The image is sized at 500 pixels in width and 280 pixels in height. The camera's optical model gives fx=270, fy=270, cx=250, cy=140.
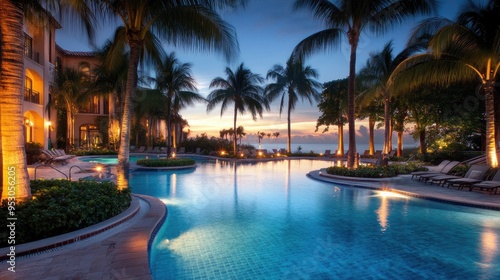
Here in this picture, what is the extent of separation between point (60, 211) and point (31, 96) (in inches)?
806

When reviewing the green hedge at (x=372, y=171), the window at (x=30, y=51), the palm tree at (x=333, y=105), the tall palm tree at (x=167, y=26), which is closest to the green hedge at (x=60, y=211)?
the tall palm tree at (x=167, y=26)

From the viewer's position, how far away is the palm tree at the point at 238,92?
2667 cm

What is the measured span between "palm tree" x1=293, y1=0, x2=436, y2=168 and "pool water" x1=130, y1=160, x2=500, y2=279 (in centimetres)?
629

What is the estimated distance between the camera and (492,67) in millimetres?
11766

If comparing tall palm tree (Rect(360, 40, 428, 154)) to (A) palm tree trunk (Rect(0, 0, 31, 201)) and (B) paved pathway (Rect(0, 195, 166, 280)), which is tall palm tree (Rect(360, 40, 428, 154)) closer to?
(B) paved pathway (Rect(0, 195, 166, 280))

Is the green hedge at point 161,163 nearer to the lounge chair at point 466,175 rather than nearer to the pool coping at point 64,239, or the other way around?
the pool coping at point 64,239

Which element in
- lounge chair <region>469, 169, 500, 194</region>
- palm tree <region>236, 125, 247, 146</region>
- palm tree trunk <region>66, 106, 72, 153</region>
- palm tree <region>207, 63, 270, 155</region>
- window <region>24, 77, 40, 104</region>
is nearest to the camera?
lounge chair <region>469, 169, 500, 194</region>

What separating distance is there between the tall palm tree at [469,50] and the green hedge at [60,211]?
12866mm

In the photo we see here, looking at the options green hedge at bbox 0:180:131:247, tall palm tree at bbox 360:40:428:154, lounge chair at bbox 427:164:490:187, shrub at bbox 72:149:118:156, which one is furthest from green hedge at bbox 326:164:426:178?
shrub at bbox 72:149:118:156

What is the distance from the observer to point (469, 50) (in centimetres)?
1153

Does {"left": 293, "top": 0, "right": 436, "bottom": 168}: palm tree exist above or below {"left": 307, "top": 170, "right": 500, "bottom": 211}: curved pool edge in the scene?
above

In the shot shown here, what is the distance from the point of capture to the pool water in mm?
4707

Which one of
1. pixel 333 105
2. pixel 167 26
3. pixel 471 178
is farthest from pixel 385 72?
pixel 167 26

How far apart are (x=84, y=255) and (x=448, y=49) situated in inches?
616
